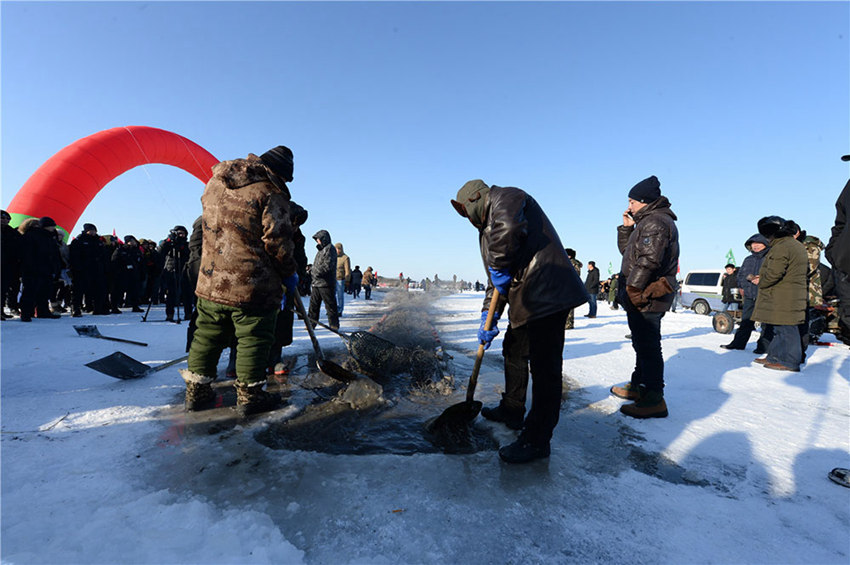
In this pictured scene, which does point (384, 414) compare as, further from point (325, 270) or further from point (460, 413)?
point (325, 270)

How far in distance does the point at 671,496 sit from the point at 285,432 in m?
2.28

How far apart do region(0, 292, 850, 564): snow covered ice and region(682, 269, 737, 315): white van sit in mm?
15665

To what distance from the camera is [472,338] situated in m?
6.78

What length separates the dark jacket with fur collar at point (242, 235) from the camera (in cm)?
258

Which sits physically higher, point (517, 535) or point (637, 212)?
point (637, 212)

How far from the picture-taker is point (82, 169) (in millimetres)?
10789

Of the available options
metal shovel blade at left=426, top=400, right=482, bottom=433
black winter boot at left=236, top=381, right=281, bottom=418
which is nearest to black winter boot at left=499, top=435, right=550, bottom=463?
metal shovel blade at left=426, top=400, right=482, bottom=433

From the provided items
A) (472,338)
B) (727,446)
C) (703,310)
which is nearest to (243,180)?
(727,446)

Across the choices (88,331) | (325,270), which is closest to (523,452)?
(325,270)

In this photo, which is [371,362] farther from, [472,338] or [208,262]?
[472,338]

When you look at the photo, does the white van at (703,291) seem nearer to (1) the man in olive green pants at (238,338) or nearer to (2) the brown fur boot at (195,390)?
(1) the man in olive green pants at (238,338)

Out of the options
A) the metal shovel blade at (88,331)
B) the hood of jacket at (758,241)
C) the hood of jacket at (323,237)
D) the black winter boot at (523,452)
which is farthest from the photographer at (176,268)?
the hood of jacket at (758,241)

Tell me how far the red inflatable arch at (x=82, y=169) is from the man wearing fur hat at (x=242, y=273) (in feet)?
28.9

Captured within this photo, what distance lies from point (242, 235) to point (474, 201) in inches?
68.1
